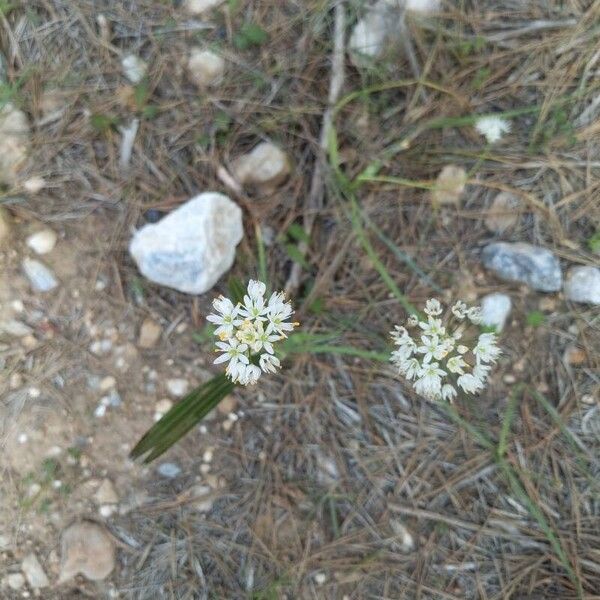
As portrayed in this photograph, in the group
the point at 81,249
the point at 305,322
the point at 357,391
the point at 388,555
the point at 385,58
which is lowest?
the point at 388,555

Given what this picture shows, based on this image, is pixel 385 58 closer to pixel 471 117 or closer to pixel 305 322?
pixel 471 117

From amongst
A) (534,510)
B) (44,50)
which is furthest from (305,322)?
(44,50)

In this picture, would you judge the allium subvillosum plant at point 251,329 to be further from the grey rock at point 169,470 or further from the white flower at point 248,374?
the grey rock at point 169,470

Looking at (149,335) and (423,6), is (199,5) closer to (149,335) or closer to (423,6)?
(423,6)

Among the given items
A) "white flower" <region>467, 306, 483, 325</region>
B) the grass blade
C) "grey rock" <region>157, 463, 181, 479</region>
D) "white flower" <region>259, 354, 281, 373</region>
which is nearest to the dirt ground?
"grey rock" <region>157, 463, 181, 479</region>

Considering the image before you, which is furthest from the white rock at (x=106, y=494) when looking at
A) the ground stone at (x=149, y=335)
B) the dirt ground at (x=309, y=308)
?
the ground stone at (x=149, y=335)

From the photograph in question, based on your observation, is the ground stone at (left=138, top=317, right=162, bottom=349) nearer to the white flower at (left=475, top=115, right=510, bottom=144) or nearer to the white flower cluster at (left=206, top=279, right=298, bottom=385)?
the white flower cluster at (left=206, top=279, right=298, bottom=385)
